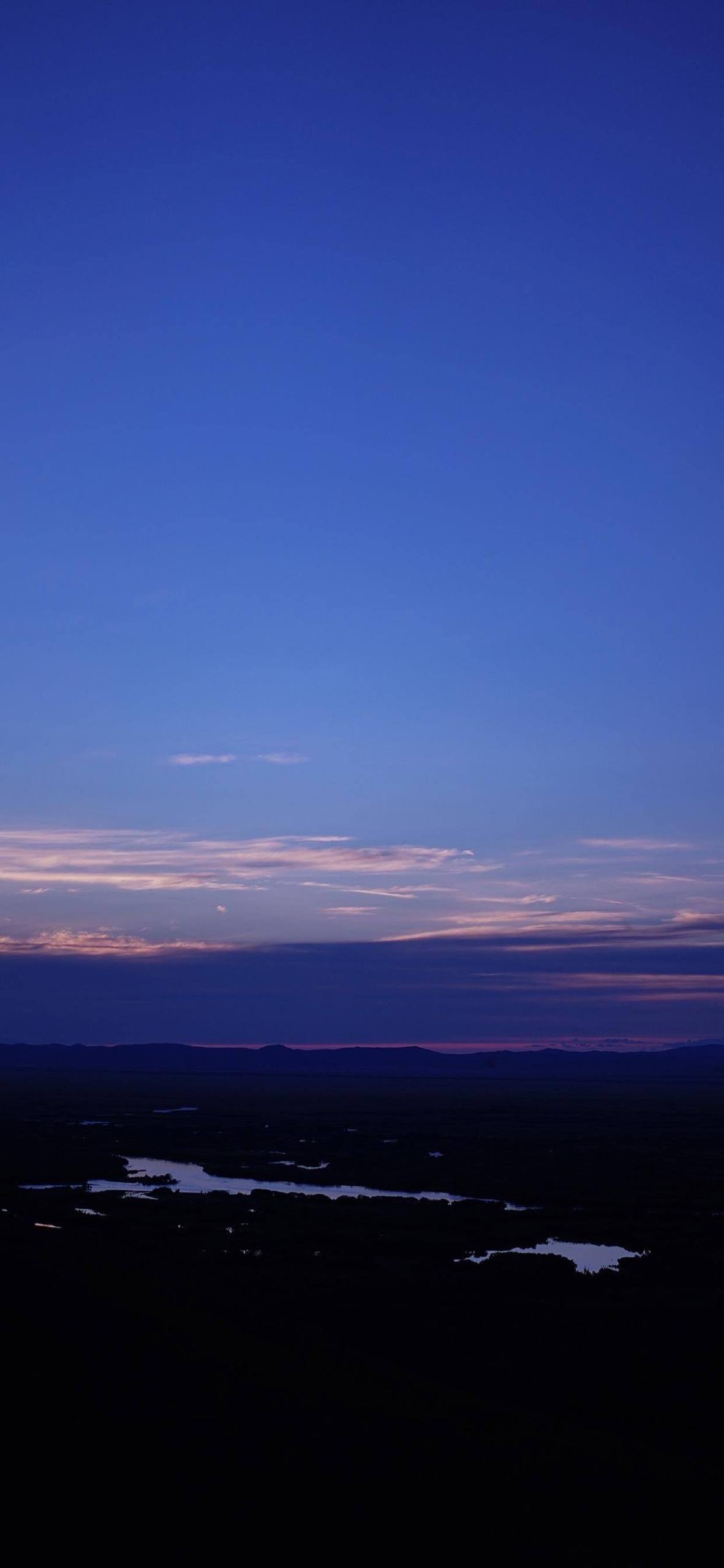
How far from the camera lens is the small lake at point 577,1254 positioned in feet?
92.6

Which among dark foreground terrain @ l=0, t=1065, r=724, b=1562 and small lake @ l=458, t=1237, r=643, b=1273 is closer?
dark foreground terrain @ l=0, t=1065, r=724, b=1562

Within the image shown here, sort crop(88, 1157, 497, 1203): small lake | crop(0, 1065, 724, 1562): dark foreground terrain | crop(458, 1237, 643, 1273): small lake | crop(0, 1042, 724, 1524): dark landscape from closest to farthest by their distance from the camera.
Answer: crop(0, 1065, 724, 1562): dark foreground terrain < crop(0, 1042, 724, 1524): dark landscape < crop(458, 1237, 643, 1273): small lake < crop(88, 1157, 497, 1203): small lake

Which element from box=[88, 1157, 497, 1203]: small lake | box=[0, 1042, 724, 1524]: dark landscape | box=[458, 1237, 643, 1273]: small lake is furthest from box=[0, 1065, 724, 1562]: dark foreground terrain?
box=[88, 1157, 497, 1203]: small lake

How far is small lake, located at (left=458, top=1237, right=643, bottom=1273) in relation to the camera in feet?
92.6

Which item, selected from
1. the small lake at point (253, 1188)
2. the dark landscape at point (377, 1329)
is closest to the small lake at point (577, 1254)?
the dark landscape at point (377, 1329)

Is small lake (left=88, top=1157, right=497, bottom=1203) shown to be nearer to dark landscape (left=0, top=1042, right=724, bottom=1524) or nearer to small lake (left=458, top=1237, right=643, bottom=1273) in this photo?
dark landscape (left=0, top=1042, right=724, bottom=1524)

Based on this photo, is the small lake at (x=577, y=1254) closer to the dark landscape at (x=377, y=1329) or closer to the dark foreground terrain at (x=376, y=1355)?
the dark landscape at (x=377, y=1329)

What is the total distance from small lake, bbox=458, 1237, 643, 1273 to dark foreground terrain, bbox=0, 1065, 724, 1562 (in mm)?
588

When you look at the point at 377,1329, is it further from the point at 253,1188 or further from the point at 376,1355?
the point at 253,1188

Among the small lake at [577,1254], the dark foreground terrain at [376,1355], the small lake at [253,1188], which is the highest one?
the dark foreground terrain at [376,1355]

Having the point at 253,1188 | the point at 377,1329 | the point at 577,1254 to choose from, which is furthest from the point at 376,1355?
the point at 253,1188

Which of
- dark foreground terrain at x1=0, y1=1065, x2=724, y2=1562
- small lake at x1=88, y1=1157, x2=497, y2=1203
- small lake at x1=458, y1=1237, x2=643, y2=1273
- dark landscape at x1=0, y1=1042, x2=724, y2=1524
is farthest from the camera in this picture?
small lake at x1=88, y1=1157, x2=497, y2=1203

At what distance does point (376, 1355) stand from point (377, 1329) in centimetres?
224

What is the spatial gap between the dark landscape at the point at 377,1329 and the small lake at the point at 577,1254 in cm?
44
